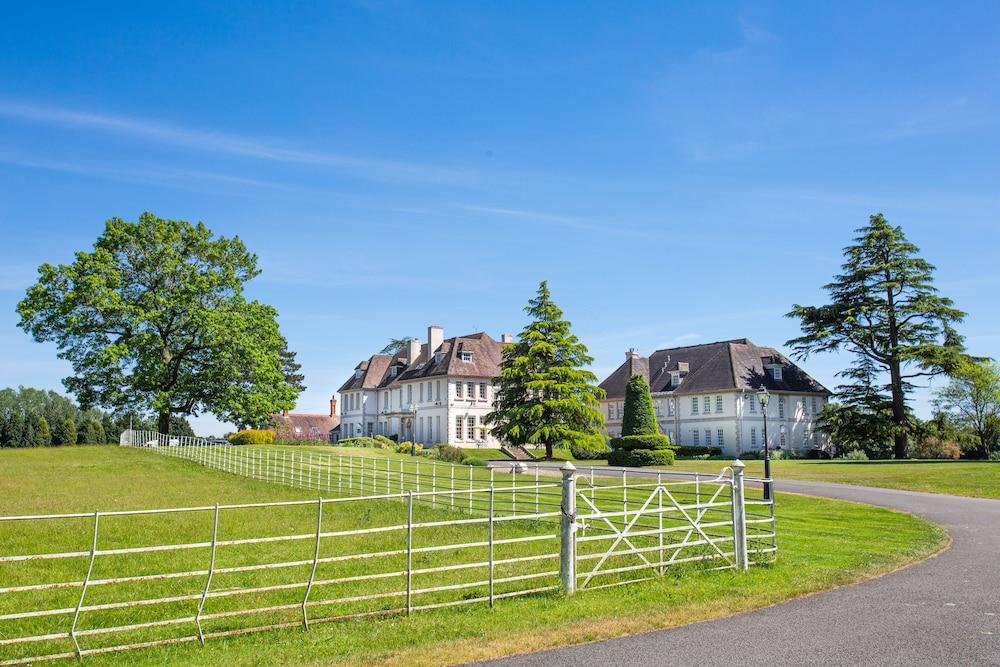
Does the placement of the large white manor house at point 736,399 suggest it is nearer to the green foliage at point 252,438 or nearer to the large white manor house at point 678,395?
the large white manor house at point 678,395

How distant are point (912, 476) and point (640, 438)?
14.3 m

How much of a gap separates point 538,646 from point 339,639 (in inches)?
83.3

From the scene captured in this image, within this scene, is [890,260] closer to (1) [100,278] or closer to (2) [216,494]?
(2) [216,494]

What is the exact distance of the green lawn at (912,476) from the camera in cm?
2933

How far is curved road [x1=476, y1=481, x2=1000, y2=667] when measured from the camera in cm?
772

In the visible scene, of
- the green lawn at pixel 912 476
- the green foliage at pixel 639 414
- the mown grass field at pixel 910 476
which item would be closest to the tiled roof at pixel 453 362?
the green foliage at pixel 639 414

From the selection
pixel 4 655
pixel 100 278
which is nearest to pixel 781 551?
pixel 4 655

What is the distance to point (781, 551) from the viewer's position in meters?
14.3

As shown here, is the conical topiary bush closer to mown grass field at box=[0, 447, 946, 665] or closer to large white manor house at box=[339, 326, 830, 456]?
large white manor house at box=[339, 326, 830, 456]

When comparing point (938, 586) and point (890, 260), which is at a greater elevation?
point (890, 260)

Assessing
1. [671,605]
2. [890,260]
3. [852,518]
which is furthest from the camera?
[890,260]

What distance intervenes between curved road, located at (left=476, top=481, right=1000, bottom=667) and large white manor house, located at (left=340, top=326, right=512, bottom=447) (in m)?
47.9

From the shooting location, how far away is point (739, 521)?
12641mm

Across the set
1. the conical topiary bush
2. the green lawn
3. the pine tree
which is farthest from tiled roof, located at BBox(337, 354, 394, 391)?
the green lawn
